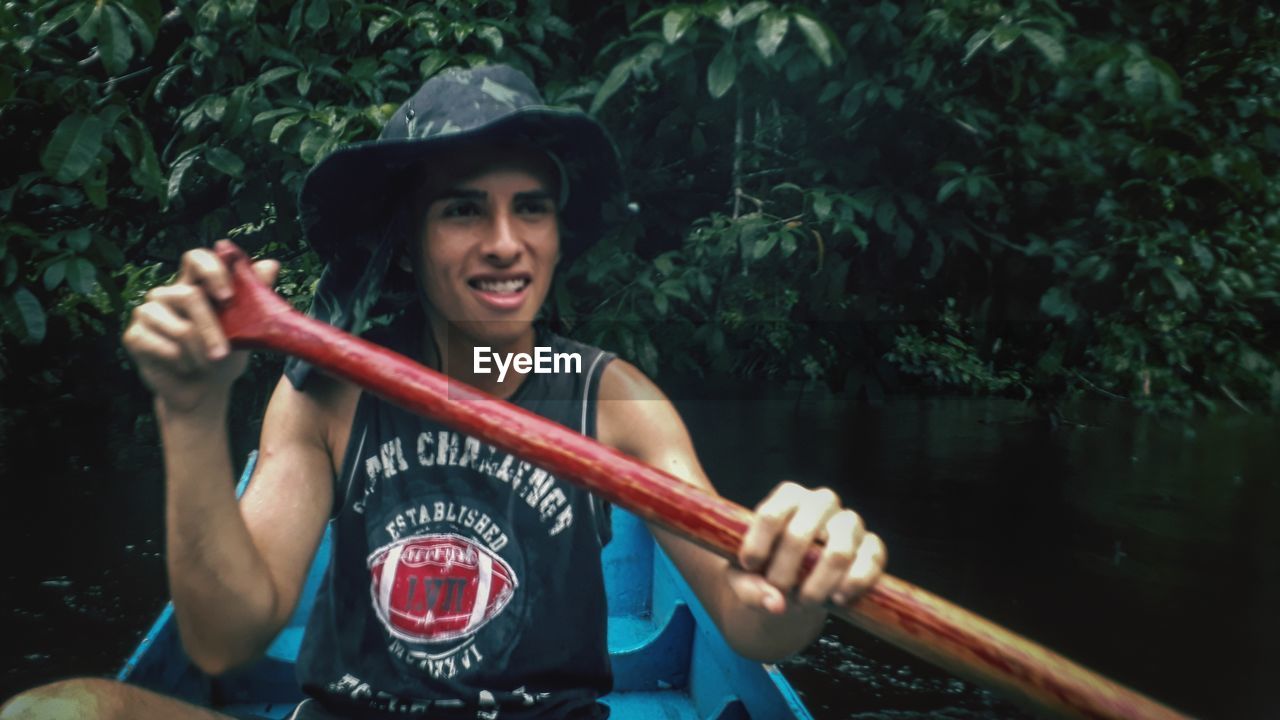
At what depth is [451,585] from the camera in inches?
55.6

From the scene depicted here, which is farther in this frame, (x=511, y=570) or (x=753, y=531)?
(x=511, y=570)

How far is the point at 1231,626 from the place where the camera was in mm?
4738

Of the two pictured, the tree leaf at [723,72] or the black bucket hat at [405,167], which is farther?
the tree leaf at [723,72]

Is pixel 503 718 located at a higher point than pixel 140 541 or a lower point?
higher

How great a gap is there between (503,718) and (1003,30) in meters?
1.86

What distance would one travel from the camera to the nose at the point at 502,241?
57.0 inches

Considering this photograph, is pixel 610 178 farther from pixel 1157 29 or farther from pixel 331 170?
pixel 1157 29

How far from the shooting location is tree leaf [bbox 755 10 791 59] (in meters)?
2.21

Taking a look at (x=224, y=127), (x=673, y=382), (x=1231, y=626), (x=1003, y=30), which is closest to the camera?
(x=1003, y=30)

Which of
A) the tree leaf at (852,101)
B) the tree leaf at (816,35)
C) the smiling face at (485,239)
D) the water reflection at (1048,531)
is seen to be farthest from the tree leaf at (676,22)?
the water reflection at (1048,531)

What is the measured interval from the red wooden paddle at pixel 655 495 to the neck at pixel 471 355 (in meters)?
0.43

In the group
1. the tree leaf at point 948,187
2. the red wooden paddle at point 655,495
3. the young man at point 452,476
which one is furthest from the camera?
the tree leaf at point 948,187

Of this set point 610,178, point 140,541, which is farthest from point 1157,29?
point 140,541

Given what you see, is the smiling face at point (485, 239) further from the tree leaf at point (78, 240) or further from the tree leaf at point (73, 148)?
the tree leaf at point (78, 240)
